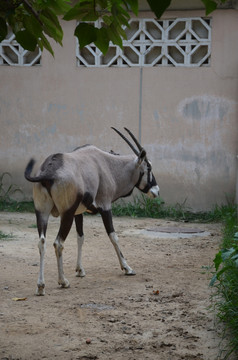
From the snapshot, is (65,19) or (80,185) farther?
(80,185)

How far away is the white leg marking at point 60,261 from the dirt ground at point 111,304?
0.25 feet

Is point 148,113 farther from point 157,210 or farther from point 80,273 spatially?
point 80,273

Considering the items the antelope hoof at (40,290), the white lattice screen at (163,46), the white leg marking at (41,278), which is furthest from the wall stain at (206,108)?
the antelope hoof at (40,290)

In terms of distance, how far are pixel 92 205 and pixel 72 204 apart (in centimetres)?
62

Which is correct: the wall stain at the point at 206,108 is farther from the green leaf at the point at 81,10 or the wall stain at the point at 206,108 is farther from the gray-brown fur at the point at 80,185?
the green leaf at the point at 81,10

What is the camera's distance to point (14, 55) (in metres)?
11.2

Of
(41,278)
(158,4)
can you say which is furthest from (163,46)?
(158,4)

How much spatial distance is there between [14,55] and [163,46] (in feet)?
9.33

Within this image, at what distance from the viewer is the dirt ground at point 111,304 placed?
4.21 m

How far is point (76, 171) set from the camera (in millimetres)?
5945

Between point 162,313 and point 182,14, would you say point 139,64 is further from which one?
point 162,313

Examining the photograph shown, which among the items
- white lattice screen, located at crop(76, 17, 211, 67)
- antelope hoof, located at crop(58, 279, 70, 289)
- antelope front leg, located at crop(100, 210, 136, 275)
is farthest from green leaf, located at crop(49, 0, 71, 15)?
white lattice screen, located at crop(76, 17, 211, 67)

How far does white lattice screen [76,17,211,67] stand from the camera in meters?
10.4

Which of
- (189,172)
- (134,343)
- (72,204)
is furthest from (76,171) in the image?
(189,172)
